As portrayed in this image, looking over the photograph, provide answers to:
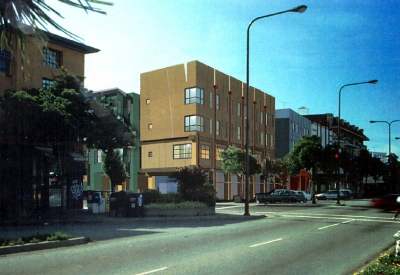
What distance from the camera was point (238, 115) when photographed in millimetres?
53062

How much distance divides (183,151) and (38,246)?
34075 millimetres

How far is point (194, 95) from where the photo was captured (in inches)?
1783

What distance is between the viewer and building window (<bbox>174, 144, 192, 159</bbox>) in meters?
45.5

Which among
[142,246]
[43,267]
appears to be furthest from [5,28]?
[142,246]

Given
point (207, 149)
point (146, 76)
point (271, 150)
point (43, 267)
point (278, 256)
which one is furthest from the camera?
point (271, 150)

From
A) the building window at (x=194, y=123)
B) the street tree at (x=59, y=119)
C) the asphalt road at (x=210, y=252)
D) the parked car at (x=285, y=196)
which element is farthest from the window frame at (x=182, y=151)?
the asphalt road at (x=210, y=252)

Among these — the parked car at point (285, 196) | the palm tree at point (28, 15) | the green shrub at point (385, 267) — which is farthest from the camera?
the parked car at point (285, 196)

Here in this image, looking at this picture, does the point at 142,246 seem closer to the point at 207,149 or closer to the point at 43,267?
the point at 43,267

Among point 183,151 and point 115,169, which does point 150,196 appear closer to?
point 183,151

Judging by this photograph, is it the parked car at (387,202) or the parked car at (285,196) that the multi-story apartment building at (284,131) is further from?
the parked car at (387,202)

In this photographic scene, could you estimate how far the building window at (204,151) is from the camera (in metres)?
45.8

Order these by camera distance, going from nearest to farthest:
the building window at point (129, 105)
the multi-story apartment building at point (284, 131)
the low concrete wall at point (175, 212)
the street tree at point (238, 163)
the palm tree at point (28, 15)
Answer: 1. the palm tree at point (28, 15)
2. the low concrete wall at point (175, 212)
3. the street tree at point (238, 163)
4. the building window at point (129, 105)
5. the multi-story apartment building at point (284, 131)

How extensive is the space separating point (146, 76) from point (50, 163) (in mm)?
26306

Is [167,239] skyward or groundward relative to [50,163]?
groundward
